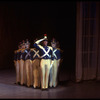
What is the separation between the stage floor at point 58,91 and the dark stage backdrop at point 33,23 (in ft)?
17.6

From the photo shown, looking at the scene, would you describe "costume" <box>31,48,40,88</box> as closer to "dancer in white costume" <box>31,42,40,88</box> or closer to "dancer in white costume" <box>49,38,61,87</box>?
"dancer in white costume" <box>31,42,40,88</box>

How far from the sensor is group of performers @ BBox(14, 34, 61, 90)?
6777 millimetres

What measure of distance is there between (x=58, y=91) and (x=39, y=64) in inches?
42.4

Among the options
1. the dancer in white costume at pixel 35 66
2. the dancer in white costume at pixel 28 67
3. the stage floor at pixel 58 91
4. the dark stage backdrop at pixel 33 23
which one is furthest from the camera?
the dark stage backdrop at pixel 33 23

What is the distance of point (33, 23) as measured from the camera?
14398mm

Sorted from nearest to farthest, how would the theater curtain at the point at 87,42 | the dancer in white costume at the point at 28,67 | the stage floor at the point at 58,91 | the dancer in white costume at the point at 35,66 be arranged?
the stage floor at the point at 58,91, the dancer in white costume at the point at 35,66, the dancer in white costume at the point at 28,67, the theater curtain at the point at 87,42

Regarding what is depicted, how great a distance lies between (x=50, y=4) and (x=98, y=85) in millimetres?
7600

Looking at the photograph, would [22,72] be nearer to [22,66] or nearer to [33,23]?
[22,66]

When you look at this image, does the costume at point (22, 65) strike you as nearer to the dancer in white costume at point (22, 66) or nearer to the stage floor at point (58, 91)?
the dancer in white costume at point (22, 66)

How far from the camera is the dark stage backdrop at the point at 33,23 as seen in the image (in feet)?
43.3

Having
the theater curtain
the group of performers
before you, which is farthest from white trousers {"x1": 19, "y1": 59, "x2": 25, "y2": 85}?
the theater curtain

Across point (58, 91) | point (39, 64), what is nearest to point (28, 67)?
point (39, 64)

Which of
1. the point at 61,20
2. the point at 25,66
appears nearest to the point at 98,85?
Answer: the point at 25,66

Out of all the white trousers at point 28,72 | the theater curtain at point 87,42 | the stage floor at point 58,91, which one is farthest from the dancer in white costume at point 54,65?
the theater curtain at point 87,42
